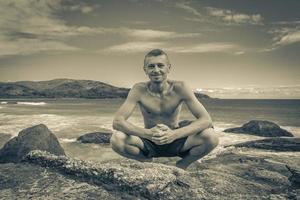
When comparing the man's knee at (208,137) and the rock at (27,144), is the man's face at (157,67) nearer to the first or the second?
the man's knee at (208,137)

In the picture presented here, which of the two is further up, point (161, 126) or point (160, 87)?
point (160, 87)

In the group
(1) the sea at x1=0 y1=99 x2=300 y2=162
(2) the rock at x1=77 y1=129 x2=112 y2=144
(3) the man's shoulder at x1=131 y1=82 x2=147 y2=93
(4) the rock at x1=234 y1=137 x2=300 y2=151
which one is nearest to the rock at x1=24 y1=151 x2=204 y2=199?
(3) the man's shoulder at x1=131 y1=82 x2=147 y2=93

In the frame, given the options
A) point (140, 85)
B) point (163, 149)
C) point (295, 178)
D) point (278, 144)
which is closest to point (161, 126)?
point (163, 149)

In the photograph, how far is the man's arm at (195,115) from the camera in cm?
486

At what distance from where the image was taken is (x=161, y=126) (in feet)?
15.4

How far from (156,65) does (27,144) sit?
25.6ft

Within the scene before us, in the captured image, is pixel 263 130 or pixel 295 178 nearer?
pixel 295 178

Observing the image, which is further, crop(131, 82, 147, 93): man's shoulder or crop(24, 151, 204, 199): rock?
crop(131, 82, 147, 93): man's shoulder

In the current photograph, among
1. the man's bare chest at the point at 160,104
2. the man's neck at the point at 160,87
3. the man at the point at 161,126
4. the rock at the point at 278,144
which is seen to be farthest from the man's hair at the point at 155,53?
the rock at the point at 278,144

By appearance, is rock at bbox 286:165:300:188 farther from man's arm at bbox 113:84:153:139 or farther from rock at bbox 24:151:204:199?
man's arm at bbox 113:84:153:139

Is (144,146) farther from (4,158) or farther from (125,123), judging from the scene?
(4,158)

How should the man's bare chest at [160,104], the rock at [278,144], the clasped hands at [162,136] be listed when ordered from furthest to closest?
the rock at [278,144], the man's bare chest at [160,104], the clasped hands at [162,136]

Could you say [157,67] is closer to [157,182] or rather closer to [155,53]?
[155,53]

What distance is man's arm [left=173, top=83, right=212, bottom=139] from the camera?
15.9 ft
